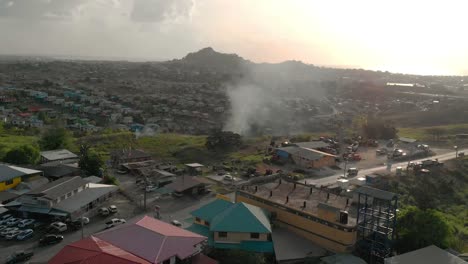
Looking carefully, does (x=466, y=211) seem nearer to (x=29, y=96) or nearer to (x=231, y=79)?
(x=29, y=96)

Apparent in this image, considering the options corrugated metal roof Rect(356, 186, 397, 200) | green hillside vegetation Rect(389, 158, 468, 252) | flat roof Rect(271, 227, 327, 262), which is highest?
corrugated metal roof Rect(356, 186, 397, 200)

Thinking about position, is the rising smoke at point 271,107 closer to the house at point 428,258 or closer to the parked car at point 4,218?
the parked car at point 4,218

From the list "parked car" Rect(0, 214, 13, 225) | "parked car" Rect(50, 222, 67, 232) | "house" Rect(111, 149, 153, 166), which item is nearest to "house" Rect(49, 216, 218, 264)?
"parked car" Rect(50, 222, 67, 232)

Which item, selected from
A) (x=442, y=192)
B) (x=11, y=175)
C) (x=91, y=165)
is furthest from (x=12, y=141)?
(x=442, y=192)

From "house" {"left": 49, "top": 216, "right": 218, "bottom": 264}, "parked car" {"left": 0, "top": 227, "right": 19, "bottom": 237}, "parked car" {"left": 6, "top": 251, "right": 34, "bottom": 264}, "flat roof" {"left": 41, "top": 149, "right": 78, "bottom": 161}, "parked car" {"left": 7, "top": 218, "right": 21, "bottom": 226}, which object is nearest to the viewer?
"house" {"left": 49, "top": 216, "right": 218, "bottom": 264}

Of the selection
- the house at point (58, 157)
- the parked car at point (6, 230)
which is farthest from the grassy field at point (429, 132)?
the parked car at point (6, 230)

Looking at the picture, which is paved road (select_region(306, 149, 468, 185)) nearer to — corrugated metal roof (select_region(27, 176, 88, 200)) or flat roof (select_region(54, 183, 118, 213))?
flat roof (select_region(54, 183, 118, 213))

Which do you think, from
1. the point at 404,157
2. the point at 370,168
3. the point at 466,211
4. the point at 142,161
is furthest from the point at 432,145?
the point at 142,161
